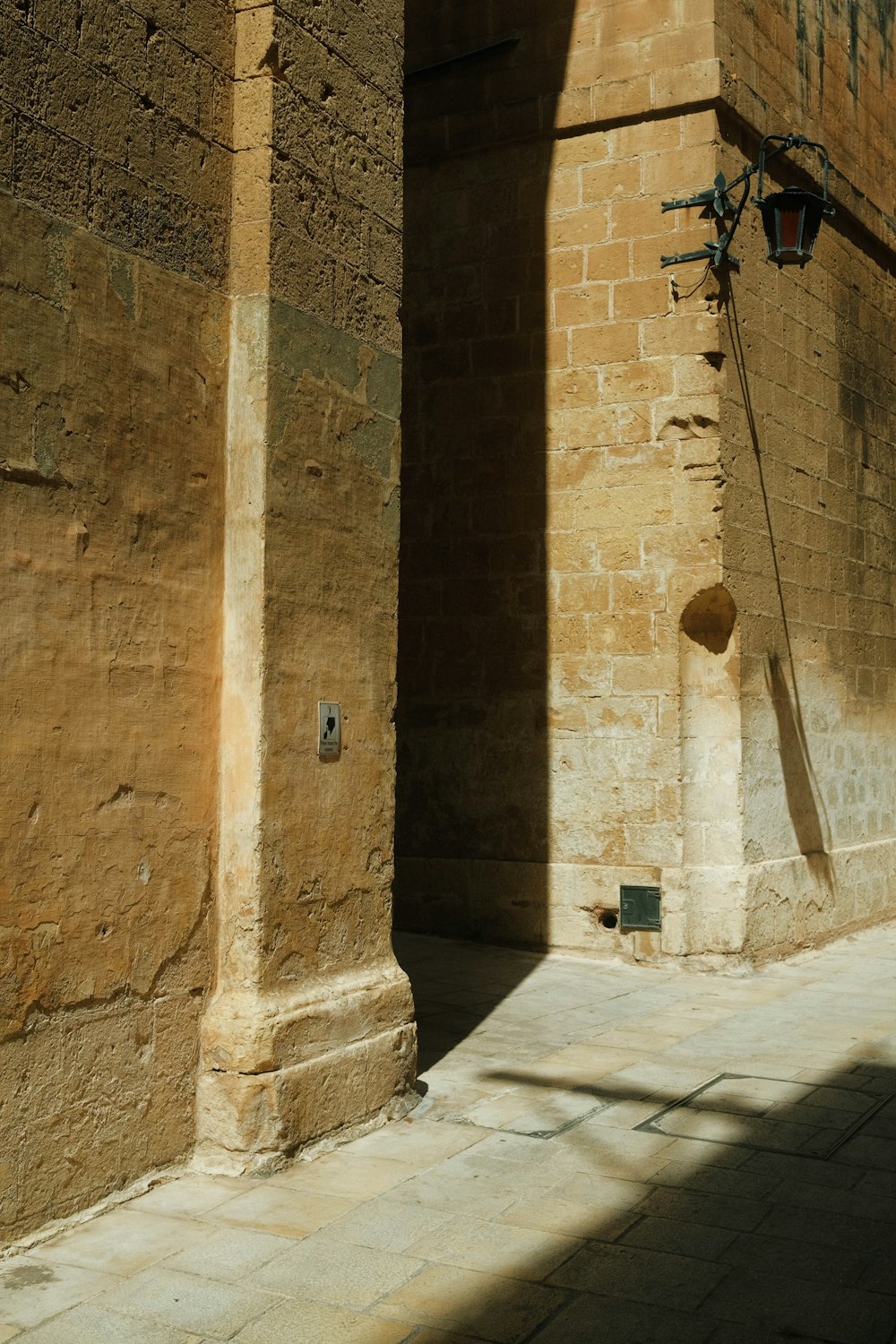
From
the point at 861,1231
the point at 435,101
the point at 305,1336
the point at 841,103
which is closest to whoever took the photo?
the point at 305,1336

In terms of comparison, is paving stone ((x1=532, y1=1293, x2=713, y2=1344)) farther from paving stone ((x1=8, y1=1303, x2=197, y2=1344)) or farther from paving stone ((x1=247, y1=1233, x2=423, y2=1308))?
paving stone ((x1=8, y1=1303, x2=197, y2=1344))

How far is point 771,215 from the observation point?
24.3ft

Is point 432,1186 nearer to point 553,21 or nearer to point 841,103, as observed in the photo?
point 553,21

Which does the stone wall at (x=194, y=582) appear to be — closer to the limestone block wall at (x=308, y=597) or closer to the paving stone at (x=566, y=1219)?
the limestone block wall at (x=308, y=597)

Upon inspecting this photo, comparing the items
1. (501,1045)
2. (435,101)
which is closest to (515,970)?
(501,1045)

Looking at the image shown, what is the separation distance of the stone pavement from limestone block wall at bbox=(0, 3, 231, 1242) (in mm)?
308

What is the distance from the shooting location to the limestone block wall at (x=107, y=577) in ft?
11.9

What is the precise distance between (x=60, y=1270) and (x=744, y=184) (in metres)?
7.00

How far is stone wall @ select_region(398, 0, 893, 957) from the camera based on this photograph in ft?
26.5

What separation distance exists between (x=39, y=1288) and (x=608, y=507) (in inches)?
231

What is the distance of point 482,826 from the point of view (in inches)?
342

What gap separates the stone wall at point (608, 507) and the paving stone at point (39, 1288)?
503cm

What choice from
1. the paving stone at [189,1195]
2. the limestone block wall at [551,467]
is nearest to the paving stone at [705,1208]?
the paving stone at [189,1195]

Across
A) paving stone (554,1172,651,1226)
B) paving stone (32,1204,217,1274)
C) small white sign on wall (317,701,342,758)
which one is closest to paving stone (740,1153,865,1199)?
paving stone (554,1172,651,1226)
